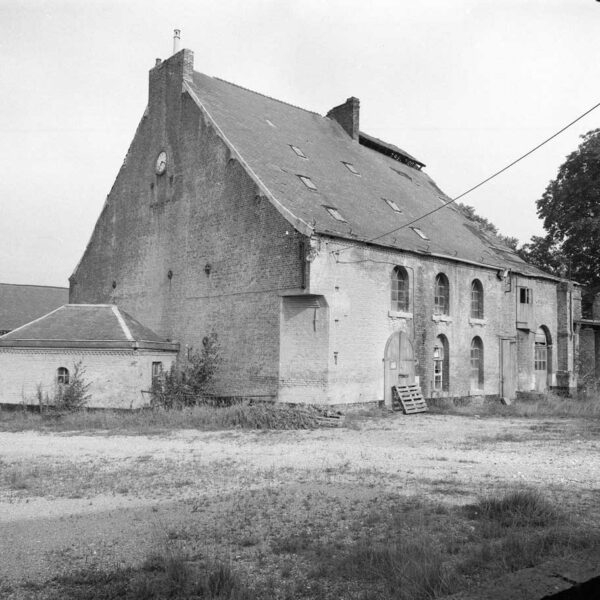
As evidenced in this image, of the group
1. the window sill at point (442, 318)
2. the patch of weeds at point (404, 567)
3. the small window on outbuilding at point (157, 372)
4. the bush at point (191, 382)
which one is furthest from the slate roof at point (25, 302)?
the patch of weeds at point (404, 567)

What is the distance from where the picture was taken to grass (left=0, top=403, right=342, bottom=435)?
16891 mm

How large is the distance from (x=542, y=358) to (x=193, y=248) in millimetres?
17644

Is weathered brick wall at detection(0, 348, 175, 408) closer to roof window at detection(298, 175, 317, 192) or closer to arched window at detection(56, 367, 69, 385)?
arched window at detection(56, 367, 69, 385)

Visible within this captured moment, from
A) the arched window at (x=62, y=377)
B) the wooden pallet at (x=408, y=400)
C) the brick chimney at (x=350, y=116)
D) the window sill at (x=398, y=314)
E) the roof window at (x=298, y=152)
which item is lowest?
the wooden pallet at (x=408, y=400)

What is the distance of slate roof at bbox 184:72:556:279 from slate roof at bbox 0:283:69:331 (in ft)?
74.5

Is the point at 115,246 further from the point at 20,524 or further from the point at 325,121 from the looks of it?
the point at 20,524

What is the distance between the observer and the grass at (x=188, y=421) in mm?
16891

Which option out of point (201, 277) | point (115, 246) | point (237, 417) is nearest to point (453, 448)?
point (237, 417)

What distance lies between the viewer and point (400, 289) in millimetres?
22828

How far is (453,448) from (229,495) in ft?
21.2

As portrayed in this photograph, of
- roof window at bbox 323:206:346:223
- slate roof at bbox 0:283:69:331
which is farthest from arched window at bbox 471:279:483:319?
slate roof at bbox 0:283:69:331

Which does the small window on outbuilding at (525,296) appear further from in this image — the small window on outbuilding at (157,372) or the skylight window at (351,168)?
the small window on outbuilding at (157,372)

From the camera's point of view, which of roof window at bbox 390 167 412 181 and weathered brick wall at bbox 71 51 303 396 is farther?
roof window at bbox 390 167 412 181

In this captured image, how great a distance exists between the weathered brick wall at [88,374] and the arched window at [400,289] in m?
8.90
